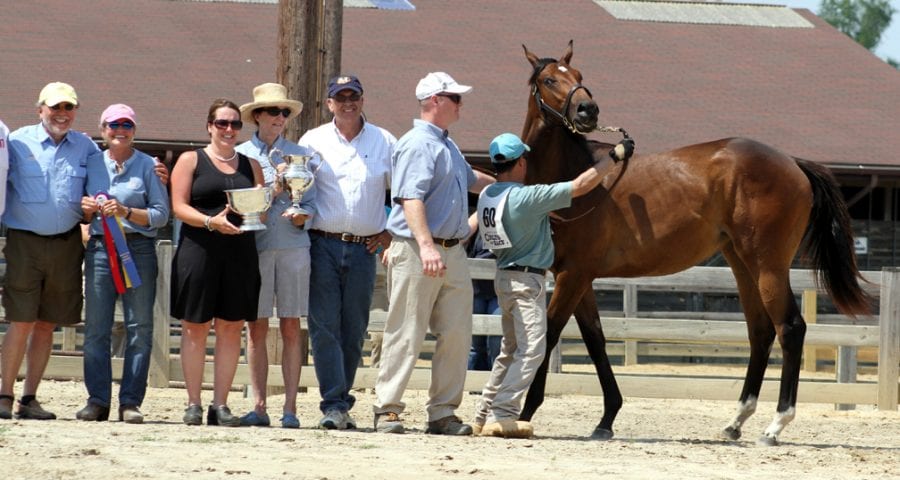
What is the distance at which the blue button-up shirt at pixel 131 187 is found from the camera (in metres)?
7.61

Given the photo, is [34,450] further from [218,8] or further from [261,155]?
[218,8]

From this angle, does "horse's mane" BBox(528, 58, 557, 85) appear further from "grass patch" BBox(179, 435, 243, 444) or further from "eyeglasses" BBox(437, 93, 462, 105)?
"grass patch" BBox(179, 435, 243, 444)

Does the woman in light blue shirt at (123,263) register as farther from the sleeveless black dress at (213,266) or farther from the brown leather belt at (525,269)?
the brown leather belt at (525,269)

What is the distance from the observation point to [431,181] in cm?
737

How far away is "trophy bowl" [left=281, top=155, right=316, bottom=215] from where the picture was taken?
733 cm

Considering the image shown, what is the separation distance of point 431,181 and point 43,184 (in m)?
2.15

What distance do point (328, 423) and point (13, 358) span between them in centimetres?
181

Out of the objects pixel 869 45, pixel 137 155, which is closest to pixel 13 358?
pixel 137 155

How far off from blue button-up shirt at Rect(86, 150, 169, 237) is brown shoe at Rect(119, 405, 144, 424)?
3.20 feet

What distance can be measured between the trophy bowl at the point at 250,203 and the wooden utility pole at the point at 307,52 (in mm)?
2337

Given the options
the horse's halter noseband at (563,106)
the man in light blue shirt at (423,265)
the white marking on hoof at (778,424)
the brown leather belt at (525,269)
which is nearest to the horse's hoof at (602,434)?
the white marking on hoof at (778,424)

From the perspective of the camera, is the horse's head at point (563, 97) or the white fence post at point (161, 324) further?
the white fence post at point (161, 324)

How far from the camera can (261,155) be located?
776cm

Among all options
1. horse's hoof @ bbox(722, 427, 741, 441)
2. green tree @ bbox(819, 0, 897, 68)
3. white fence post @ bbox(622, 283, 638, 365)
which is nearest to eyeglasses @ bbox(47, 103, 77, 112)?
horse's hoof @ bbox(722, 427, 741, 441)
